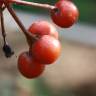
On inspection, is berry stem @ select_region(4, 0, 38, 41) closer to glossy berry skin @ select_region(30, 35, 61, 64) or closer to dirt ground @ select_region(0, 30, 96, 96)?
glossy berry skin @ select_region(30, 35, 61, 64)

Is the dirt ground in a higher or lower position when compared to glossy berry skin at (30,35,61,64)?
lower

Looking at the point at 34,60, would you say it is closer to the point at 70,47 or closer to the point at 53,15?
the point at 53,15

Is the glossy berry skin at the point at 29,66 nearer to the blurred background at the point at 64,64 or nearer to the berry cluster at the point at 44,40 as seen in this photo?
the berry cluster at the point at 44,40

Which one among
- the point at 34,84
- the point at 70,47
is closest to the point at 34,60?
the point at 34,84

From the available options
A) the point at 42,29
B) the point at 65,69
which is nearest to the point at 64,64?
the point at 65,69

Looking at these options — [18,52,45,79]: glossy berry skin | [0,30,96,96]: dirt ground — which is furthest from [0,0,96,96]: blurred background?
[18,52,45,79]: glossy berry skin

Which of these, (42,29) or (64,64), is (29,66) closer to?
(42,29)
